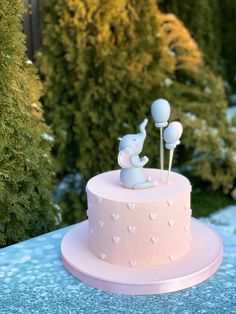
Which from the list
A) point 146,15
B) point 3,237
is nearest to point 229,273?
point 3,237

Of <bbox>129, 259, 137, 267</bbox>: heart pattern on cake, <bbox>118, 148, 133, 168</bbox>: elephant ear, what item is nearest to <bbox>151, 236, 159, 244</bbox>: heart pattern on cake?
<bbox>129, 259, 137, 267</bbox>: heart pattern on cake

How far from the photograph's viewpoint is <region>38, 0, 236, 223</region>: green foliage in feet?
12.8

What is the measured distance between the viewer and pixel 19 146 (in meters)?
2.59

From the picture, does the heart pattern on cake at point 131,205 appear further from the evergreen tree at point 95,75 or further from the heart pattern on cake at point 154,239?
the evergreen tree at point 95,75

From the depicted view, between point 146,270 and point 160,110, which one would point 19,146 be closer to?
point 160,110

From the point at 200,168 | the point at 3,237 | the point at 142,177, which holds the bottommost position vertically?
the point at 200,168

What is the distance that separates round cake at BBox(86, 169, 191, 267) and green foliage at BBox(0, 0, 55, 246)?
1.80ft

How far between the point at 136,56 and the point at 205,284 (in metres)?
2.45

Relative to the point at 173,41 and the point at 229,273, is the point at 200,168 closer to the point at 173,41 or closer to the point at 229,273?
the point at 173,41

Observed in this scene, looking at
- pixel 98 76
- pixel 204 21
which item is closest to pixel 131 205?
pixel 98 76

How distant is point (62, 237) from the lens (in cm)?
251

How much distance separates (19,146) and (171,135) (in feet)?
2.65

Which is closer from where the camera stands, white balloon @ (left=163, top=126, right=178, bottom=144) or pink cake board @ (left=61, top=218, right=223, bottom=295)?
pink cake board @ (left=61, top=218, right=223, bottom=295)

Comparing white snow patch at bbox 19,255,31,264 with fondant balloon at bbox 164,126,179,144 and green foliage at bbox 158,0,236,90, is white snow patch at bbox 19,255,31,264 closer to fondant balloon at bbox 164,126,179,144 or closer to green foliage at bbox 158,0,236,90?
fondant balloon at bbox 164,126,179,144
